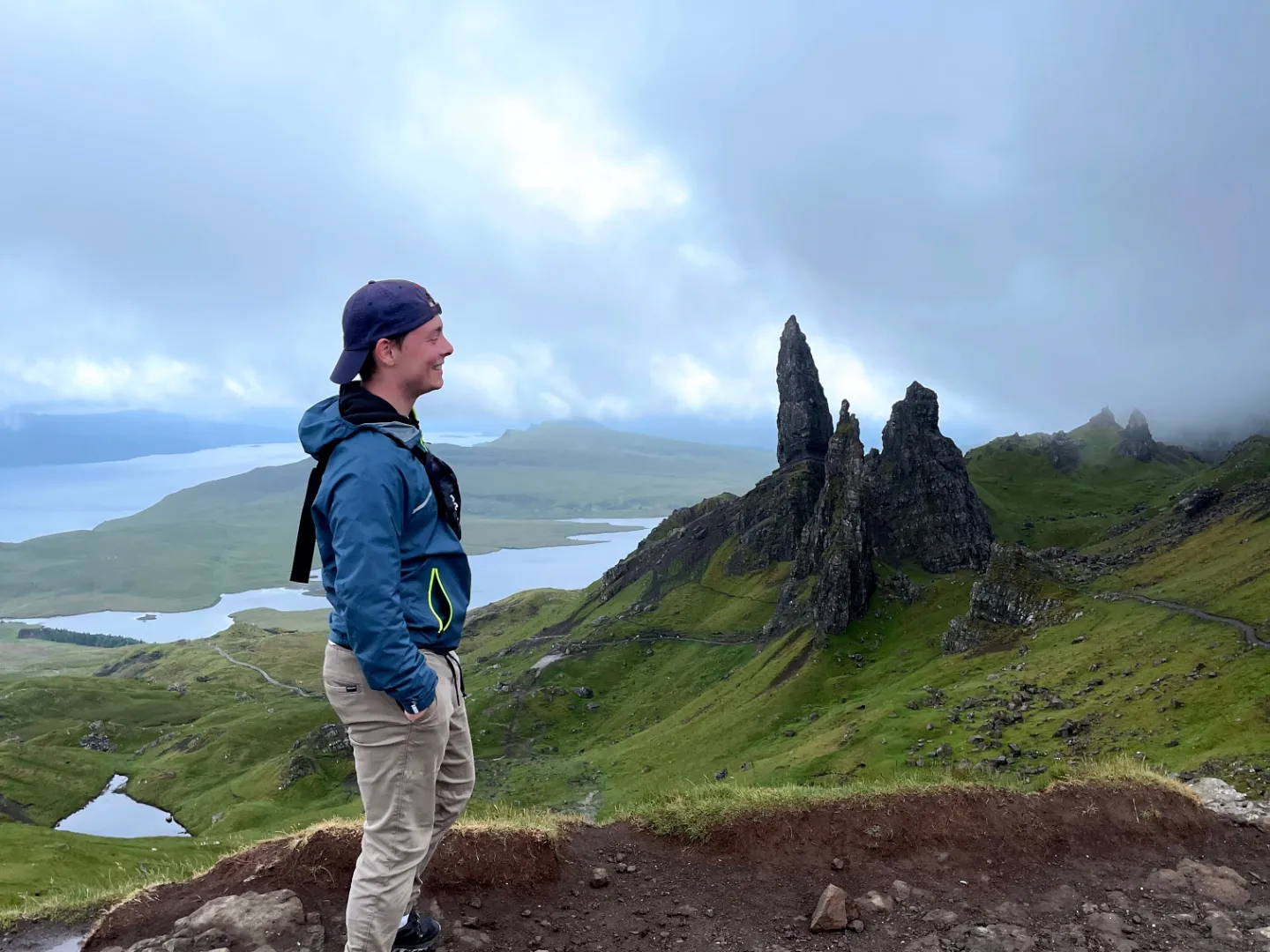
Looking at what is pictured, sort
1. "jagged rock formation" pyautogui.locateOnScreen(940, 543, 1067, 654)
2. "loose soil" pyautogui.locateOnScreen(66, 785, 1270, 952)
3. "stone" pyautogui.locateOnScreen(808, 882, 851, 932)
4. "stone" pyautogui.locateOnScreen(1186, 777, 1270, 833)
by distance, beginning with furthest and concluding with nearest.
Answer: "jagged rock formation" pyautogui.locateOnScreen(940, 543, 1067, 654) → "stone" pyautogui.locateOnScreen(1186, 777, 1270, 833) → "stone" pyautogui.locateOnScreen(808, 882, 851, 932) → "loose soil" pyautogui.locateOnScreen(66, 785, 1270, 952)

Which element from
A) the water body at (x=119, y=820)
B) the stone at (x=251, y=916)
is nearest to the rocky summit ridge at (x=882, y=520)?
the water body at (x=119, y=820)

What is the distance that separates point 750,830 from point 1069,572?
131m

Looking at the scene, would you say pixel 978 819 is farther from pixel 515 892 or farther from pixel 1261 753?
pixel 1261 753

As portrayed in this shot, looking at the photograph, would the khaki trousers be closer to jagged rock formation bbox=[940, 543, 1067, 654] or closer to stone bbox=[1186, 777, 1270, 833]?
stone bbox=[1186, 777, 1270, 833]

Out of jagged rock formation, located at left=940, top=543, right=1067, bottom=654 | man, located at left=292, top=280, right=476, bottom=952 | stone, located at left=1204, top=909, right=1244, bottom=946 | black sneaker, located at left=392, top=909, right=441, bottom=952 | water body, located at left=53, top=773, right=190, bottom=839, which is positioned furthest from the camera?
water body, located at left=53, top=773, right=190, bottom=839

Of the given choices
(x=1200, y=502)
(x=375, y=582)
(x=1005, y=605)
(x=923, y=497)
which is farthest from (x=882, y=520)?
(x=375, y=582)

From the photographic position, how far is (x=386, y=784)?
6895mm

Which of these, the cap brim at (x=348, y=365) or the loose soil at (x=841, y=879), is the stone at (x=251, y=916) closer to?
the loose soil at (x=841, y=879)

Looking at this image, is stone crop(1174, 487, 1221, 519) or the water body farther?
stone crop(1174, 487, 1221, 519)

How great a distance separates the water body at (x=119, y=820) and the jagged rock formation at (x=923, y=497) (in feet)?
440

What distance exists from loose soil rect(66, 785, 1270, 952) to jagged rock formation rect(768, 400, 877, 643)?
11766cm

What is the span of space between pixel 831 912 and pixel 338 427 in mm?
8750

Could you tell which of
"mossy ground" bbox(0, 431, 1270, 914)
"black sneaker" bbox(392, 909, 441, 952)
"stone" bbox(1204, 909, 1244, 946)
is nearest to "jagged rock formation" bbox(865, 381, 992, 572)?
"mossy ground" bbox(0, 431, 1270, 914)

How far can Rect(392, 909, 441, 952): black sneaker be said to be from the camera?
8.56 metres
